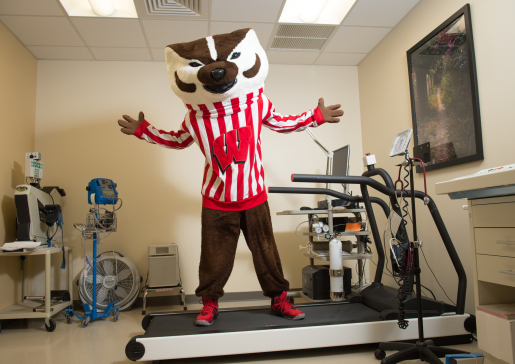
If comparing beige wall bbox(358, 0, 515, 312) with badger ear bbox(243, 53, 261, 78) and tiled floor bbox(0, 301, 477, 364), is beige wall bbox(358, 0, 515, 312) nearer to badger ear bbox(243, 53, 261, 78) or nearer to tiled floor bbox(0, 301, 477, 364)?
tiled floor bbox(0, 301, 477, 364)

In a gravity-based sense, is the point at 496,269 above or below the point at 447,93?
below

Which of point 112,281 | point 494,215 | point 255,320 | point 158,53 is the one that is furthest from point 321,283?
point 158,53

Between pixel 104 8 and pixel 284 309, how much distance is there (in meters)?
2.62

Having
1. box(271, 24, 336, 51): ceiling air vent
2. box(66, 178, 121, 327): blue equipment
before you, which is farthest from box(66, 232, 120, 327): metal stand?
box(271, 24, 336, 51): ceiling air vent

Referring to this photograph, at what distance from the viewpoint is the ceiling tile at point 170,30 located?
9.60 ft

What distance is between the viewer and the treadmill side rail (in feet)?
5.58

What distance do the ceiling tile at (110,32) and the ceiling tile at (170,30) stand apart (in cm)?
8

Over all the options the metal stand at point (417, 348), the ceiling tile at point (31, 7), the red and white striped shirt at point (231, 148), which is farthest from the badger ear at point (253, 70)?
the ceiling tile at point (31, 7)

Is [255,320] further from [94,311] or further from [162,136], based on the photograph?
[94,311]

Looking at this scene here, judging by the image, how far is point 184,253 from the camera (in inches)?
131

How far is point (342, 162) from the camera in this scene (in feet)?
9.90

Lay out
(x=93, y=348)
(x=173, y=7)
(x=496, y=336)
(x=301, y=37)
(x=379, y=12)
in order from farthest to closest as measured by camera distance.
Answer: (x=301, y=37), (x=379, y=12), (x=173, y=7), (x=93, y=348), (x=496, y=336)

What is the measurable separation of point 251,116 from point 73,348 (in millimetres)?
1741

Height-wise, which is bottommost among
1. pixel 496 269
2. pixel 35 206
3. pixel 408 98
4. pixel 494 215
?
pixel 496 269
